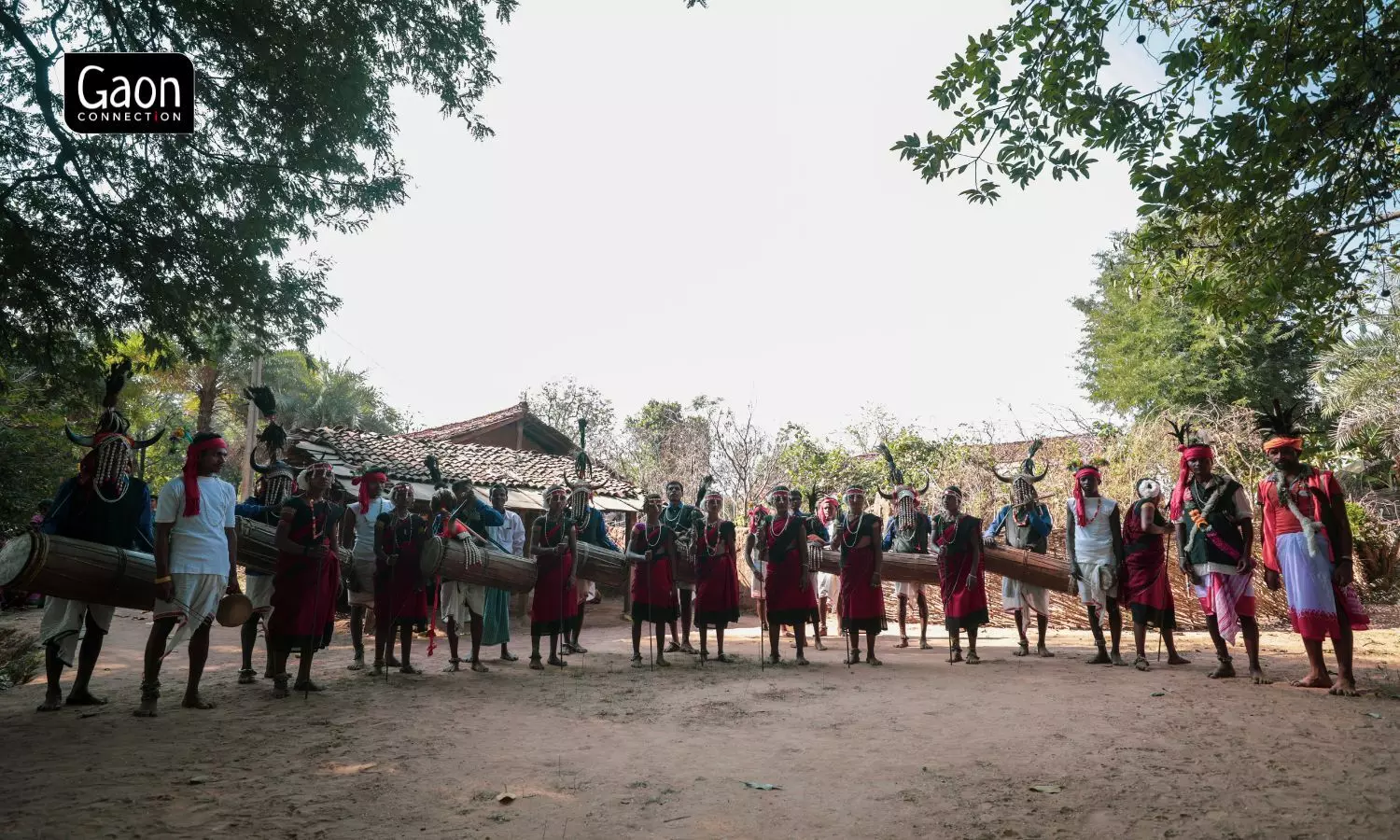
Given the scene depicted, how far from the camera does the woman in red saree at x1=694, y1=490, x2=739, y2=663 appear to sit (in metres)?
9.13

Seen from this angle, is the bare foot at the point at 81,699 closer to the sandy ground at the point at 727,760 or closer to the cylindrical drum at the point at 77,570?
the sandy ground at the point at 727,760

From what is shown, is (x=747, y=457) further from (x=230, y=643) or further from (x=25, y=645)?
(x=25, y=645)

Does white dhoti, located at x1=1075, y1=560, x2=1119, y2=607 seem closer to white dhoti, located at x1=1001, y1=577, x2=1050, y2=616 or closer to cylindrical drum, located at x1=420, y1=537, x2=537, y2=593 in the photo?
white dhoti, located at x1=1001, y1=577, x2=1050, y2=616

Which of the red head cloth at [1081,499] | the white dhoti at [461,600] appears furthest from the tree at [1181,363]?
the white dhoti at [461,600]

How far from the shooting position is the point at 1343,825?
344 cm

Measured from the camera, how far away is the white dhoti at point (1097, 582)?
316 inches

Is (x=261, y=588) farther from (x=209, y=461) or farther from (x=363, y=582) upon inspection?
(x=209, y=461)

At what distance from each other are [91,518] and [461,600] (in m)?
3.85

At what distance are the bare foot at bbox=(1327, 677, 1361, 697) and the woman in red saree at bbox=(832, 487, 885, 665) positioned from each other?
3853 mm

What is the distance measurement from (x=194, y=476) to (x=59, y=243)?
3356 mm

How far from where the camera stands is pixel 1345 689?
5930mm

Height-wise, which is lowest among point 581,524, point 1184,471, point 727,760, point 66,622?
point 727,760

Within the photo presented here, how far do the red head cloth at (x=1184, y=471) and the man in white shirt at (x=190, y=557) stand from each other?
25.5 feet

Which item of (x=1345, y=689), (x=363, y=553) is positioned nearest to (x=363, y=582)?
(x=363, y=553)
